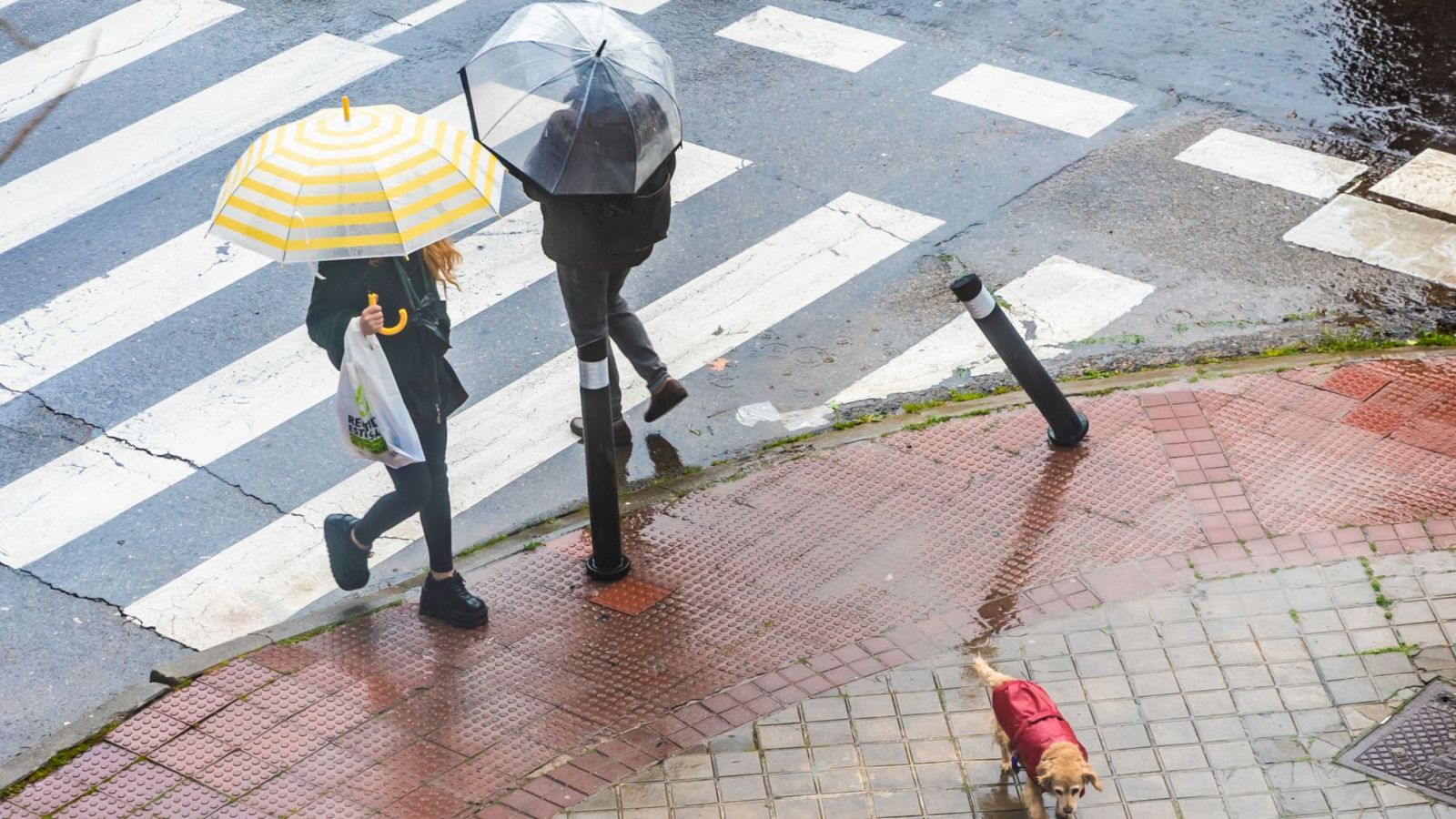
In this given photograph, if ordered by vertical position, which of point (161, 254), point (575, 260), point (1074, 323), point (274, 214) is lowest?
point (1074, 323)

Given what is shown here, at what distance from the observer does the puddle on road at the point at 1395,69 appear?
10.7m

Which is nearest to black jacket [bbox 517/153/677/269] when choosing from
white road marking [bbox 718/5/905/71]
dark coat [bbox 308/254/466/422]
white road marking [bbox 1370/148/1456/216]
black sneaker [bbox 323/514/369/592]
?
dark coat [bbox 308/254/466/422]

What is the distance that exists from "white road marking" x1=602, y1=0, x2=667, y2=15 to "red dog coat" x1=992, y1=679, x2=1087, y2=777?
8446mm

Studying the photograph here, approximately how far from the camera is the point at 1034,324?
9.00m

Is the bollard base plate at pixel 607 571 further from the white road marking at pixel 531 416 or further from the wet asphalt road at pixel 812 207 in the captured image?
the white road marking at pixel 531 416

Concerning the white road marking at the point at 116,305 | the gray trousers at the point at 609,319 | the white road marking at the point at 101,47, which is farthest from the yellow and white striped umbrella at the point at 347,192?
the white road marking at the point at 101,47

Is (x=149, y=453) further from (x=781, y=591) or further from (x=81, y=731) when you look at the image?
(x=781, y=591)

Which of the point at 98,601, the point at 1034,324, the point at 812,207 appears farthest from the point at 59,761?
the point at 812,207

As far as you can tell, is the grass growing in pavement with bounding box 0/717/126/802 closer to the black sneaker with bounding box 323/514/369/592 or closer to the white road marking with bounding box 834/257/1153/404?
the black sneaker with bounding box 323/514/369/592

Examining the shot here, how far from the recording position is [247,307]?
372 inches

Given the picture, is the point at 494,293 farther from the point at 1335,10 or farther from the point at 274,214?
the point at 1335,10

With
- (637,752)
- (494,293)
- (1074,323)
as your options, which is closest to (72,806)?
(637,752)

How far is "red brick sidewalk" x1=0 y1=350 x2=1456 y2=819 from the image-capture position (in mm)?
5988

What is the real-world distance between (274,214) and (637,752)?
2.43 meters
